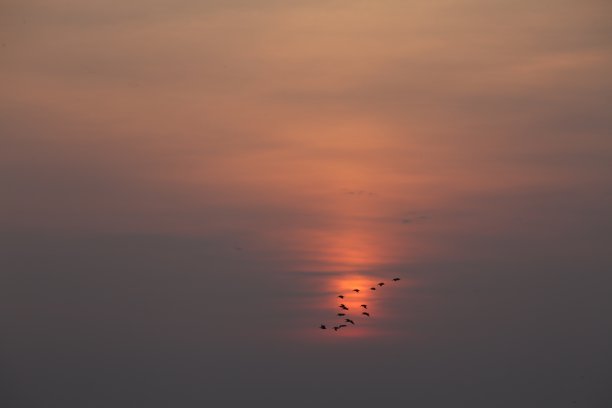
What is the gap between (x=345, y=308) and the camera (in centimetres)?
7369

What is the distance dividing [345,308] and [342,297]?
370 cm

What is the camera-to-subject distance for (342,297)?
77.1 m
